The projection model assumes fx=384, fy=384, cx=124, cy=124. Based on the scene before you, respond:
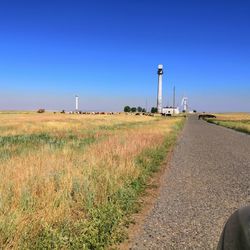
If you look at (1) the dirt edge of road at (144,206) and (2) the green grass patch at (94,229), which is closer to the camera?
(2) the green grass patch at (94,229)

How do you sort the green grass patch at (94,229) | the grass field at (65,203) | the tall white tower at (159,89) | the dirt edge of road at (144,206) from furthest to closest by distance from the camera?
the tall white tower at (159,89), the dirt edge of road at (144,206), the grass field at (65,203), the green grass patch at (94,229)

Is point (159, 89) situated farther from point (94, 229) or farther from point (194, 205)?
point (94, 229)

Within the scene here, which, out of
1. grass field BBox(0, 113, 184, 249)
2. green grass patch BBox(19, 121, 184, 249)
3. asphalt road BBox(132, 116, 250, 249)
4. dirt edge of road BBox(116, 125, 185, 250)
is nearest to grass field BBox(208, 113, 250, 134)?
asphalt road BBox(132, 116, 250, 249)

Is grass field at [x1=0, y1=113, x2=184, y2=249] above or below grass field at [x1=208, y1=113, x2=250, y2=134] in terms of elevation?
above

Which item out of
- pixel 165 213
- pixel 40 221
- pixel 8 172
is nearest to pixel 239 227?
pixel 40 221

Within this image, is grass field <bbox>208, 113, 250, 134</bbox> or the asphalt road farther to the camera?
grass field <bbox>208, 113, 250, 134</bbox>

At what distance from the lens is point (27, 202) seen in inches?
248

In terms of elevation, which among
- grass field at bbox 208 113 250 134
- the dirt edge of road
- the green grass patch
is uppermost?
the green grass patch

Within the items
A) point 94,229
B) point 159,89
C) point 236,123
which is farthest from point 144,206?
point 159,89

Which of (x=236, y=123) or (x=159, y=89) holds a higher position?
(x=159, y=89)

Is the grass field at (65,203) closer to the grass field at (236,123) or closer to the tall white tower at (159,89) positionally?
the grass field at (236,123)

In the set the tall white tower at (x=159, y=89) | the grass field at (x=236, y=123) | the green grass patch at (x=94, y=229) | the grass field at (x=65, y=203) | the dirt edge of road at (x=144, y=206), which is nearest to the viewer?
the green grass patch at (x=94, y=229)

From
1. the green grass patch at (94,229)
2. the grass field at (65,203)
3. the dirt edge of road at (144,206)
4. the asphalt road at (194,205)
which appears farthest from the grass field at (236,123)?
the green grass patch at (94,229)

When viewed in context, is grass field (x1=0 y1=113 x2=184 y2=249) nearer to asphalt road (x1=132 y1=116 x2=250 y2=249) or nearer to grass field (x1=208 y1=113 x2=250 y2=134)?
asphalt road (x1=132 y1=116 x2=250 y2=249)
